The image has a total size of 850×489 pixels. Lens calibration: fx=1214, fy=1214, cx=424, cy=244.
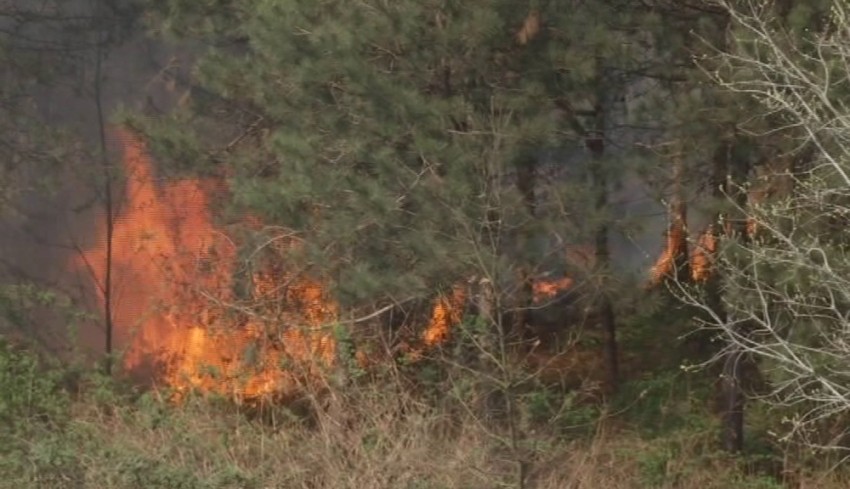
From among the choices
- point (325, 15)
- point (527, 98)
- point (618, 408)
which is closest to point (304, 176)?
point (325, 15)

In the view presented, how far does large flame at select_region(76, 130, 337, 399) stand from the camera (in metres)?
10.3

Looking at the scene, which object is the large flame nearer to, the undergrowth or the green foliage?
the undergrowth

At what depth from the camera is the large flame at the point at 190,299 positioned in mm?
10305

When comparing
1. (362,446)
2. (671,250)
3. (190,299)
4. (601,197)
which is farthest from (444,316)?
(190,299)

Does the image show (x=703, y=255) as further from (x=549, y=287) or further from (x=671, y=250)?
(x=549, y=287)

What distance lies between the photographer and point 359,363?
9.66 meters

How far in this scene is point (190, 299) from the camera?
12.6 m

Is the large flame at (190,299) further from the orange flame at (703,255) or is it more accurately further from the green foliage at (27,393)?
the orange flame at (703,255)

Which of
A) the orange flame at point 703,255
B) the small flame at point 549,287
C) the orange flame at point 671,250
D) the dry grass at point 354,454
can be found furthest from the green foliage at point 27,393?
the orange flame at point 703,255

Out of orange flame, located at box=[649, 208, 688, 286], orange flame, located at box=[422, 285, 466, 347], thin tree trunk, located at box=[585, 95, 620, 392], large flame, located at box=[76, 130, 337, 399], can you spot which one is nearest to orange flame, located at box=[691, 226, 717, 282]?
orange flame, located at box=[649, 208, 688, 286]

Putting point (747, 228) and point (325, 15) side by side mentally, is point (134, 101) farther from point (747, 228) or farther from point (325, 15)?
point (747, 228)

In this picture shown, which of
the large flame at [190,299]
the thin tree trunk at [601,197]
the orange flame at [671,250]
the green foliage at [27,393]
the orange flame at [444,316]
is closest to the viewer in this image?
the thin tree trunk at [601,197]

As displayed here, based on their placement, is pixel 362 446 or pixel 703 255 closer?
pixel 362 446

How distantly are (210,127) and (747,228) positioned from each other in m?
5.20
